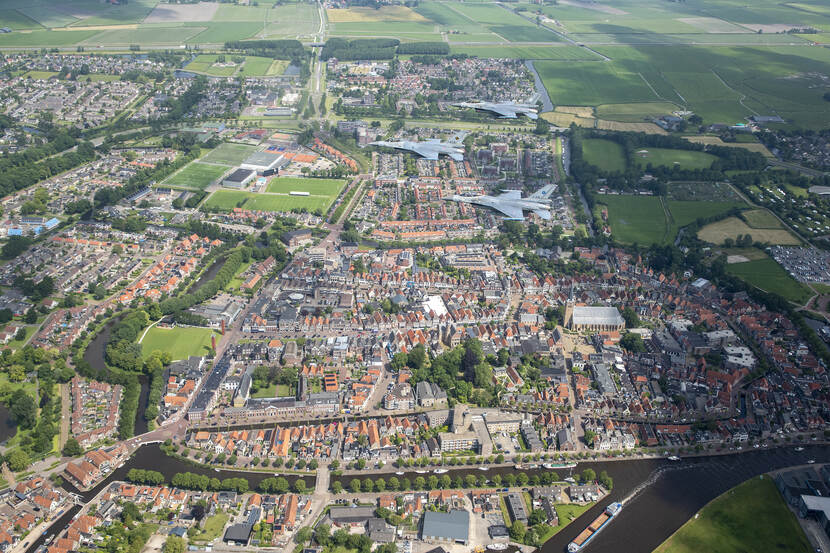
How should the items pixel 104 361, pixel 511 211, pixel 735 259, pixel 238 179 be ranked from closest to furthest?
pixel 104 361
pixel 511 211
pixel 735 259
pixel 238 179

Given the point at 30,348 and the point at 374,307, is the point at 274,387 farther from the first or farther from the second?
the point at 30,348

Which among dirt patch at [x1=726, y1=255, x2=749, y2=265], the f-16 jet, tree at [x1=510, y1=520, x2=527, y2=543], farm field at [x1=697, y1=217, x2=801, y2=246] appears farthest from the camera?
the f-16 jet

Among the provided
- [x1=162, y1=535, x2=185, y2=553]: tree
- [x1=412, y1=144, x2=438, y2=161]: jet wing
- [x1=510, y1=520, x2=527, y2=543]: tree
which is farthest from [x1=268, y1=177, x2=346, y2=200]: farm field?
[x1=510, y1=520, x2=527, y2=543]: tree

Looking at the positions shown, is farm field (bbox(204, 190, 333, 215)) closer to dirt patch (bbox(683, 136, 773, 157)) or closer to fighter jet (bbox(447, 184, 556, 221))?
fighter jet (bbox(447, 184, 556, 221))

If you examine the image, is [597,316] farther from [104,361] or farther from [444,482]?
[104,361]

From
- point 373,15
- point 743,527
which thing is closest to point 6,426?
point 743,527

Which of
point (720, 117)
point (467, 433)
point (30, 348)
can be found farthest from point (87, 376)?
point (720, 117)

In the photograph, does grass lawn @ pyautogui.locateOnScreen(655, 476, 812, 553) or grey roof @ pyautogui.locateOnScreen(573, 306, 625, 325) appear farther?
grey roof @ pyautogui.locateOnScreen(573, 306, 625, 325)
